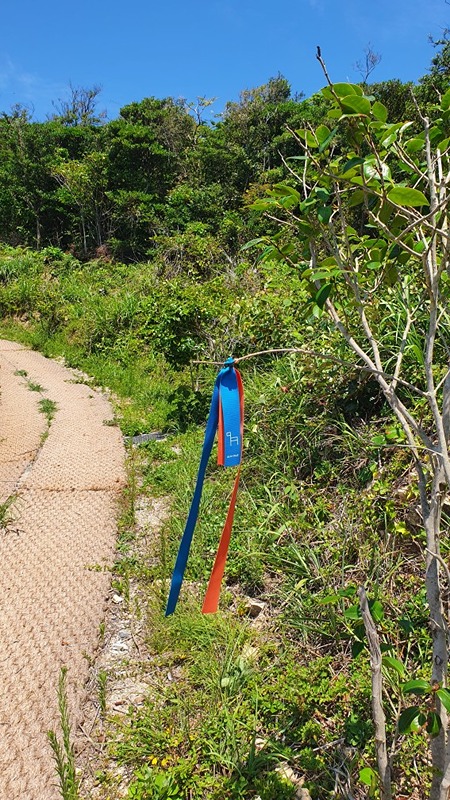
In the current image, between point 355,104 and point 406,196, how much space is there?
0.19m

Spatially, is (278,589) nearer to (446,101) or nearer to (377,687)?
(377,687)

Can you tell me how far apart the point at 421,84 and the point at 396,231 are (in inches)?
555

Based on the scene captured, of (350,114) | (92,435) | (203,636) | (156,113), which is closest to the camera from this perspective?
(350,114)

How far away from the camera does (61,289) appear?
399 inches

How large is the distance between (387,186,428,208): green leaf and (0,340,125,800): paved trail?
180 centimetres

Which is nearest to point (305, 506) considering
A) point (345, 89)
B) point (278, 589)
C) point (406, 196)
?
point (278, 589)

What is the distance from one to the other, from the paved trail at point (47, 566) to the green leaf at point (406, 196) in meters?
1.80

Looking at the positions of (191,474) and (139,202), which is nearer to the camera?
(191,474)

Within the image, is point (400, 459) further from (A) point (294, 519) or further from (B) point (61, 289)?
(B) point (61, 289)

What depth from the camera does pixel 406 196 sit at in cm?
96

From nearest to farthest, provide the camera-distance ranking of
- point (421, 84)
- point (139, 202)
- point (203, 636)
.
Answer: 1. point (203, 636)
2. point (421, 84)
3. point (139, 202)

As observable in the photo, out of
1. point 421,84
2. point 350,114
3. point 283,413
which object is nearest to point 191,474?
point 283,413

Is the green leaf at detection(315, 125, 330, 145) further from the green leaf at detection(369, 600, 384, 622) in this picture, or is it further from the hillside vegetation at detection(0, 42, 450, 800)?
the green leaf at detection(369, 600, 384, 622)

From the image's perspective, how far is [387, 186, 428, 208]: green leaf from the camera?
941 mm
